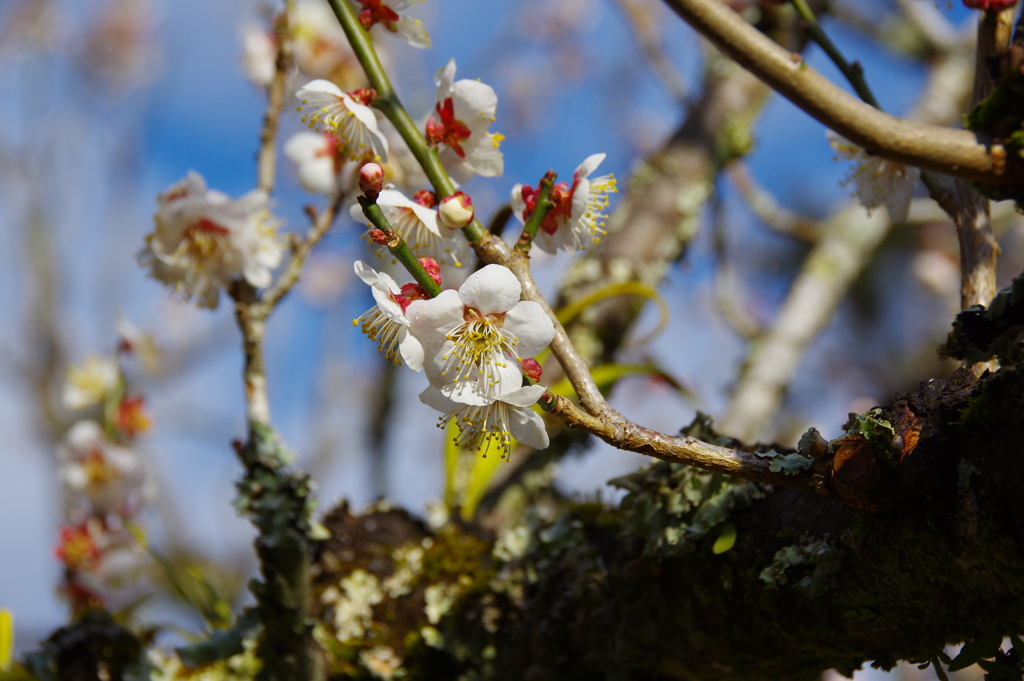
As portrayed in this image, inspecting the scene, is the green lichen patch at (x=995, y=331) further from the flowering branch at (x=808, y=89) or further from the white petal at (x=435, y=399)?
the white petal at (x=435, y=399)

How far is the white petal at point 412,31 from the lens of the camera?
0.97 meters

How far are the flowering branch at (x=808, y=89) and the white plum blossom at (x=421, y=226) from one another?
0.36 meters

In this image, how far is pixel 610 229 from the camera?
2.30 metres

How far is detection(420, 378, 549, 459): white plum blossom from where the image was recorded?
730 millimetres

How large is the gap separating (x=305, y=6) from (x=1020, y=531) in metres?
1.99

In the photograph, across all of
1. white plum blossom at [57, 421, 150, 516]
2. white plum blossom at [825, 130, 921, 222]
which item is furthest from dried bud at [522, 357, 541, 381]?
white plum blossom at [57, 421, 150, 516]

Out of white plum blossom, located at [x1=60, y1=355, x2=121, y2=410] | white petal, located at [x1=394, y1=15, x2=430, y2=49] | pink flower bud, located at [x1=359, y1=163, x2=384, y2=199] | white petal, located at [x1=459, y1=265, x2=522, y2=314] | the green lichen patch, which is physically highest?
white plum blossom, located at [x1=60, y1=355, x2=121, y2=410]

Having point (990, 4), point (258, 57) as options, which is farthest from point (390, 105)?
point (258, 57)

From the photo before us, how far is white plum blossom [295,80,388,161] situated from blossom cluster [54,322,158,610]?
107 centimetres

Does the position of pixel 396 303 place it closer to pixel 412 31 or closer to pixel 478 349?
pixel 478 349

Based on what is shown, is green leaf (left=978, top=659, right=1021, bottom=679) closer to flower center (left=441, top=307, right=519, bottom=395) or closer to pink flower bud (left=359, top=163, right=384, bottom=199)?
flower center (left=441, top=307, right=519, bottom=395)

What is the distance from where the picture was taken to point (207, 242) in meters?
1.25

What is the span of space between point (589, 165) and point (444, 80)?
0.79 feet

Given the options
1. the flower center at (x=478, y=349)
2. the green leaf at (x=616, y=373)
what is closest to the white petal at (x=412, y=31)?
the flower center at (x=478, y=349)
